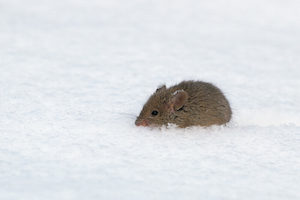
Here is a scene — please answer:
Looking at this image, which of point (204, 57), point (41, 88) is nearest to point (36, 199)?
point (41, 88)

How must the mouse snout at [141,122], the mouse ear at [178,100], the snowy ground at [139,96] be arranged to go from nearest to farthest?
the snowy ground at [139,96] < the mouse snout at [141,122] < the mouse ear at [178,100]

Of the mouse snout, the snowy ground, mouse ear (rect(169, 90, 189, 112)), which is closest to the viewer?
the snowy ground

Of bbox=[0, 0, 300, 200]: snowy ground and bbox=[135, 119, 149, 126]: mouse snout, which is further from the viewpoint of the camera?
bbox=[135, 119, 149, 126]: mouse snout

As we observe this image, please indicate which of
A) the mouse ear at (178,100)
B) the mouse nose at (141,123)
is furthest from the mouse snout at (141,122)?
the mouse ear at (178,100)

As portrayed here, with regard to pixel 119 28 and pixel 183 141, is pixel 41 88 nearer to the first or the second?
pixel 183 141

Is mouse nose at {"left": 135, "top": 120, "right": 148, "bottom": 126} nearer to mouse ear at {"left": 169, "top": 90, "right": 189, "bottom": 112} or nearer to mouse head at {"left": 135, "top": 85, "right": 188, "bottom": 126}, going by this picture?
mouse head at {"left": 135, "top": 85, "right": 188, "bottom": 126}

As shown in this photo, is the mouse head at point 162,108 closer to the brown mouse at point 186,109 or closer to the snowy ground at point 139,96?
the brown mouse at point 186,109

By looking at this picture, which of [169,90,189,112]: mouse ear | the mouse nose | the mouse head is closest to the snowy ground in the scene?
the mouse nose

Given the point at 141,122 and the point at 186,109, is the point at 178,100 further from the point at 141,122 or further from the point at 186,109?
the point at 141,122
